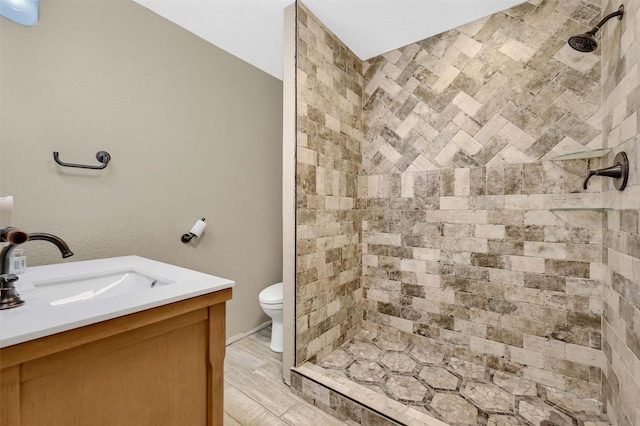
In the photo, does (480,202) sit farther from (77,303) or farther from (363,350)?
(77,303)

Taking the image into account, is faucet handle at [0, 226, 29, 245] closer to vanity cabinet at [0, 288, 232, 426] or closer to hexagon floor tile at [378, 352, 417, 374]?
vanity cabinet at [0, 288, 232, 426]

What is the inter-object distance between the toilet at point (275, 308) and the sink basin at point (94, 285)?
1014mm

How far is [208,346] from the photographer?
108 cm

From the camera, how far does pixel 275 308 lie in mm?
2180

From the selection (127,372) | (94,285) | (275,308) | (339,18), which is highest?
(339,18)

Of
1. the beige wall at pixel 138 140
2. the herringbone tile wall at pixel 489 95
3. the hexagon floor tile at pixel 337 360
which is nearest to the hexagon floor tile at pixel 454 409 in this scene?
the hexagon floor tile at pixel 337 360

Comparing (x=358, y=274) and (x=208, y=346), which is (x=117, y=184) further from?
(x=358, y=274)

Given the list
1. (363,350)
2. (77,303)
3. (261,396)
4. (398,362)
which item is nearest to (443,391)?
(398,362)

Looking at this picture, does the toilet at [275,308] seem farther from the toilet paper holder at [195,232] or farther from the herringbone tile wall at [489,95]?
the herringbone tile wall at [489,95]

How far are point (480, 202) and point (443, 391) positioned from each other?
1.30m

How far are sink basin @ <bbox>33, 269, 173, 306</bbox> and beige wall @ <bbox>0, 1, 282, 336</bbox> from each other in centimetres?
43

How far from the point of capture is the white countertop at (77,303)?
702 millimetres

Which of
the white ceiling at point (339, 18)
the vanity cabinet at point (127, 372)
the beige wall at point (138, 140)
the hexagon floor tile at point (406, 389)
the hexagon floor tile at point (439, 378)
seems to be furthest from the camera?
the white ceiling at point (339, 18)

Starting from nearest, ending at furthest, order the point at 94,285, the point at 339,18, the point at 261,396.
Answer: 1. the point at 94,285
2. the point at 261,396
3. the point at 339,18
